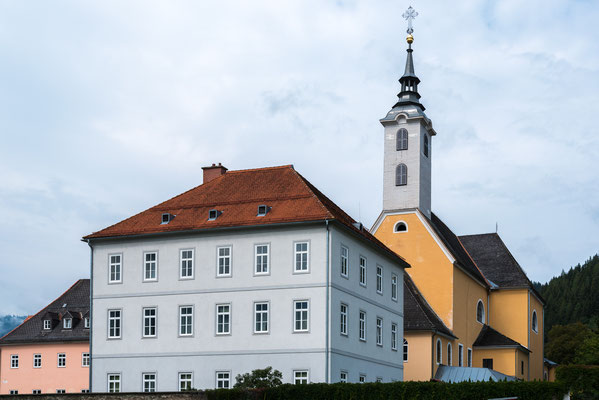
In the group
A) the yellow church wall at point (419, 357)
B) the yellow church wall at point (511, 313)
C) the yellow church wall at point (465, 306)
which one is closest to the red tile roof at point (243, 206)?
the yellow church wall at point (419, 357)

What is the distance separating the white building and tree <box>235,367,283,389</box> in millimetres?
3184

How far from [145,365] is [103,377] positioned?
2.53 metres

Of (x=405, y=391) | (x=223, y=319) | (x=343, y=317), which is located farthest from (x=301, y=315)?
(x=405, y=391)

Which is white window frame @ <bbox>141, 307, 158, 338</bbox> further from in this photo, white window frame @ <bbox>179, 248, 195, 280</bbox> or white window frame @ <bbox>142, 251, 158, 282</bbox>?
white window frame @ <bbox>179, 248, 195, 280</bbox>

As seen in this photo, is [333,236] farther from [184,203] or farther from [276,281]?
[184,203]

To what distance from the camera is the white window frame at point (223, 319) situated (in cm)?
4137

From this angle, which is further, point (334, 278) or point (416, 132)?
point (416, 132)

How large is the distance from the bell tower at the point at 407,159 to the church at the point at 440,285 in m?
0.07

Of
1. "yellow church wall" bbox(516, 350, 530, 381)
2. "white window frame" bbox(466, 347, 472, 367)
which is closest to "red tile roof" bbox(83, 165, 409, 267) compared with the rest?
"white window frame" bbox(466, 347, 472, 367)

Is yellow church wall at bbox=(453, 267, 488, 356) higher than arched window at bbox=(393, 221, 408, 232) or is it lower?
lower

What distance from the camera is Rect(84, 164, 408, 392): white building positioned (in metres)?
40.0

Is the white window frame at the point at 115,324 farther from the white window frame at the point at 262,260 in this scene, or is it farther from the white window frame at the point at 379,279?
the white window frame at the point at 379,279

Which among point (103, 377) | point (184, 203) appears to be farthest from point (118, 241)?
point (103, 377)

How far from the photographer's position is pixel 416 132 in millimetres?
61656
